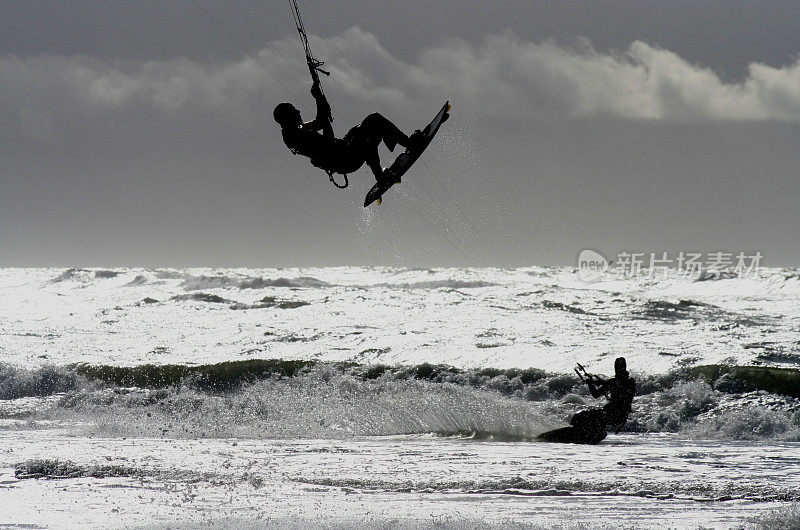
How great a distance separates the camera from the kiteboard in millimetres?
8086

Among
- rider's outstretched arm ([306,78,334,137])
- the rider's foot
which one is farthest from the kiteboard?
rider's outstretched arm ([306,78,334,137])

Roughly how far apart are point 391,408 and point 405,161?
702 centimetres

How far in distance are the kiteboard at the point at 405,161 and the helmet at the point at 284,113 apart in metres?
1.15

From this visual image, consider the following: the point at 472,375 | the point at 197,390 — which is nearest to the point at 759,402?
the point at 472,375

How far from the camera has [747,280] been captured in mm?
33719

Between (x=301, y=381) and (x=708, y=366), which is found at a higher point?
(x=708, y=366)

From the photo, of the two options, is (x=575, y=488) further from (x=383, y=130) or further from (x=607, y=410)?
(x=383, y=130)

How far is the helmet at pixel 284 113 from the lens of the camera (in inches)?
298

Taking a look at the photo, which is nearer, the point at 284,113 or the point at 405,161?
the point at 284,113

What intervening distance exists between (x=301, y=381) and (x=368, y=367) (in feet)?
5.25

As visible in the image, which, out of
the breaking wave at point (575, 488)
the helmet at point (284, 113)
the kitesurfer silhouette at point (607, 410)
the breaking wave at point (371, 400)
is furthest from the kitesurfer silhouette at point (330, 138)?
the breaking wave at point (371, 400)

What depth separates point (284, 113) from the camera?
7.60 m

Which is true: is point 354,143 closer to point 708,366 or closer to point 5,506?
point 5,506

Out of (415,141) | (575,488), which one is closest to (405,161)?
(415,141)
